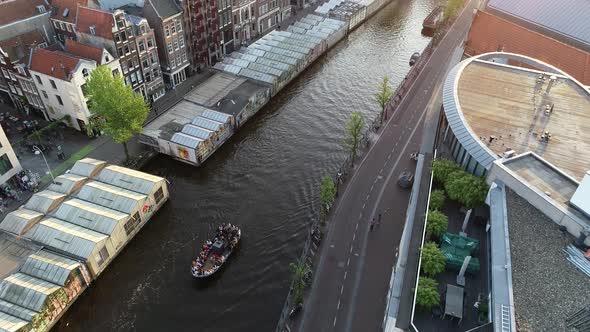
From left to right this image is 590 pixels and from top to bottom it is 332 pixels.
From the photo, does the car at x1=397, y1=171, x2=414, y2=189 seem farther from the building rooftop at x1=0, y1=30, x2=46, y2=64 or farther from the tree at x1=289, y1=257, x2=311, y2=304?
the building rooftop at x1=0, y1=30, x2=46, y2=64

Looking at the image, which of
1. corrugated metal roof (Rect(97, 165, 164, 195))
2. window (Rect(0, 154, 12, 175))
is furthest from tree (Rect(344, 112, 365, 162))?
window (Rect(0, 154, 12, 175))

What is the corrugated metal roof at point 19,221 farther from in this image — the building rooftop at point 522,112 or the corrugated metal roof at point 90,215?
the building rooftop at point 522,112

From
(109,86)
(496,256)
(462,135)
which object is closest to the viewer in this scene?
(496,256)

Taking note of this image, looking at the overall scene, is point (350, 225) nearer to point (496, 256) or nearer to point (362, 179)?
point (362, 179)

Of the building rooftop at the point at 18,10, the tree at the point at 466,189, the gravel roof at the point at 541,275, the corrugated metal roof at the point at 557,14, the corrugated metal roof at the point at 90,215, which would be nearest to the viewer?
the gravel roof at the point at 541,275

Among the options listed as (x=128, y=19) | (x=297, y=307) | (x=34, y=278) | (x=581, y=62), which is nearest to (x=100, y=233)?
(x=34, y=278)

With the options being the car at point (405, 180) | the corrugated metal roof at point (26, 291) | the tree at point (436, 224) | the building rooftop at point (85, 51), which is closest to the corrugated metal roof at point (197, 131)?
the building rooftop at point (85, 51)
